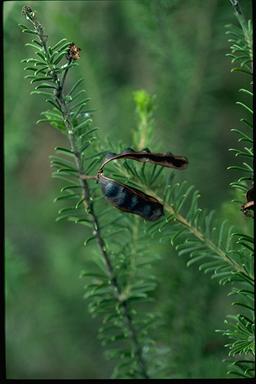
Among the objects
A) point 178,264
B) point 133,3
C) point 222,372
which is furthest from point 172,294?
point 133,3

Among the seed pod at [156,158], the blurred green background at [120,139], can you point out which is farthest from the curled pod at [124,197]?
the blurred green background at [120,139]

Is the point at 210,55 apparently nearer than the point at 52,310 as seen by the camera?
Yes

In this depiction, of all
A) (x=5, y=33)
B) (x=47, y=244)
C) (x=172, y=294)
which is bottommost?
(x=172, y=294)

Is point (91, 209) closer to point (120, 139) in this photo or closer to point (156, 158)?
point (156, 158)

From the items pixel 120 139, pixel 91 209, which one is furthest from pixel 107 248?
pixel 120 139

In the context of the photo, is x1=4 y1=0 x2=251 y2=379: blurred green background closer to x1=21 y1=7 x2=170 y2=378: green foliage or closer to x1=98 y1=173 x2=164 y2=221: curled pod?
x1=21 y1=7 x2=170 y2=378: green foliage

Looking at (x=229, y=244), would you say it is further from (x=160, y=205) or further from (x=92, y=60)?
(x=92, y=60)
